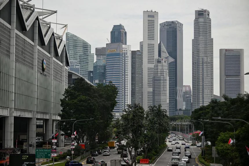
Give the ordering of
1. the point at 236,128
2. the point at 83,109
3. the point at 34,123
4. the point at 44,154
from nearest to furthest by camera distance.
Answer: the point at 44,154 < the point at 236,128 < the point at 34,123 < the point at 83,109

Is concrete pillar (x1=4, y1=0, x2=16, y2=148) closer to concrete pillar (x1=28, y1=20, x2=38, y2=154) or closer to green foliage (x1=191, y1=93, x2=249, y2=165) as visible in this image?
concrete pillar (x1=28, y1=20, x2=38, y2=154)

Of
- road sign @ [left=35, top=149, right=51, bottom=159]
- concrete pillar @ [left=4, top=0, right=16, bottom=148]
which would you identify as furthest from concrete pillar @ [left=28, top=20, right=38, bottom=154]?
road sign @ [left=35, top=149, right=51, bottom=159]

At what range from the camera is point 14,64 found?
93.4 m

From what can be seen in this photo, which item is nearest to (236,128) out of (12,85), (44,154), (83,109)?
(44,154)

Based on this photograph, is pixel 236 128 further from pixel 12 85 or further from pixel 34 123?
pixel 34 123

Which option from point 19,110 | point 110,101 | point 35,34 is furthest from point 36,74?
point 110,101

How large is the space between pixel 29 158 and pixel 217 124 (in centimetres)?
6291

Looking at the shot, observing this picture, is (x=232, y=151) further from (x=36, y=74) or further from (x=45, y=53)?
(x=45, y=53)

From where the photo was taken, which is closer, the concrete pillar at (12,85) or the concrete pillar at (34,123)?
the concrete pillar at (12,85)

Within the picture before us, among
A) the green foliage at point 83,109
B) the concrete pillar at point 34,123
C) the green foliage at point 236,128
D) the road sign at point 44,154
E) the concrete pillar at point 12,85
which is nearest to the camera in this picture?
the green foliage at point 236,128

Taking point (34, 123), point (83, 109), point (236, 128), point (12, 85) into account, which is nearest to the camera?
point (236, 128)

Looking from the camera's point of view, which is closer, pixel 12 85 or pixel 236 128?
pixel 236 128

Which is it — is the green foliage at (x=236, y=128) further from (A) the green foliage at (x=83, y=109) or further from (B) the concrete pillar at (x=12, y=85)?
(B) the concrete pillar at (x=12, y=85)

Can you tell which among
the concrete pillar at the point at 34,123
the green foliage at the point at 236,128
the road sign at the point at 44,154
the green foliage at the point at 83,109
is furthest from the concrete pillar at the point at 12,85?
the green foliage at the point at 236,128
